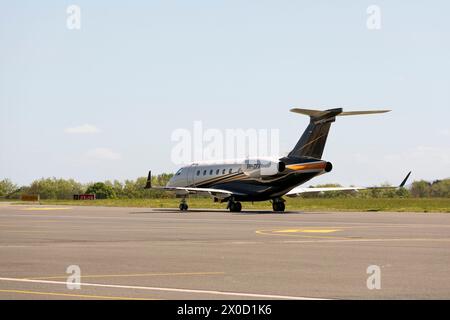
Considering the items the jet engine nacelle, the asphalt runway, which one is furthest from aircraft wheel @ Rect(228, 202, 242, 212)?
the asphalt runway

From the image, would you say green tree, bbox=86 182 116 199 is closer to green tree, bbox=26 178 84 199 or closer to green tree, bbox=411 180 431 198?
green tree, bbox=26 178 84 199

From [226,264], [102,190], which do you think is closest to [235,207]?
[226,264]

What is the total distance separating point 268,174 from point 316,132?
19.3 feet

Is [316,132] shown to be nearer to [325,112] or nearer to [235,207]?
[325,112]

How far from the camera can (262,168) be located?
67.9 m

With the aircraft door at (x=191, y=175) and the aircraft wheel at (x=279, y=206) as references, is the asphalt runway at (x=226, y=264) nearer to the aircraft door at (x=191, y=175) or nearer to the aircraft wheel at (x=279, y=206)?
the aircraft wheel at (x=279, y=206)

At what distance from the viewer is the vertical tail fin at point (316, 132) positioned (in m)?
62.4

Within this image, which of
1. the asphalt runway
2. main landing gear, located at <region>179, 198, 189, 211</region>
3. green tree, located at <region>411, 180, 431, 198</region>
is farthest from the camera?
green tree, located at <region>411, 180, 431, 198</region>

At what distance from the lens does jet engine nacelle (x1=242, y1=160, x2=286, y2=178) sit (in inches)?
2584

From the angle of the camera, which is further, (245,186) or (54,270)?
(245,186)
